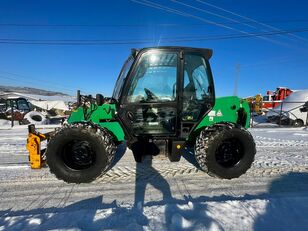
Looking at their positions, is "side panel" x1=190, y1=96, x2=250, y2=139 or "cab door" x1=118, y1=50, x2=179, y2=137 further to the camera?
"side panel" x1=190, y1=96, x2=250, y2=139

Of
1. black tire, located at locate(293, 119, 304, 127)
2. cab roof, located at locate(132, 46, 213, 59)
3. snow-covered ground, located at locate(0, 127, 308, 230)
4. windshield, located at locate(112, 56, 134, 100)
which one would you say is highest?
cab roof, located at locate(132, 46, 213, 59)

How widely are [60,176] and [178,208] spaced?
195 cm

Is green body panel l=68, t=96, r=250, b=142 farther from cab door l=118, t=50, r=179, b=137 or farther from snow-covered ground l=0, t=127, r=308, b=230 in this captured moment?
snow-covered ground l=0, t=127, r=308, b=230

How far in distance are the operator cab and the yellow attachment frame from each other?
148 cm

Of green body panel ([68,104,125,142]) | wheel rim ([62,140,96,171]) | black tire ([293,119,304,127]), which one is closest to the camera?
wheel rim ([62,140,96,171])

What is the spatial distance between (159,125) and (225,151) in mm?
1252

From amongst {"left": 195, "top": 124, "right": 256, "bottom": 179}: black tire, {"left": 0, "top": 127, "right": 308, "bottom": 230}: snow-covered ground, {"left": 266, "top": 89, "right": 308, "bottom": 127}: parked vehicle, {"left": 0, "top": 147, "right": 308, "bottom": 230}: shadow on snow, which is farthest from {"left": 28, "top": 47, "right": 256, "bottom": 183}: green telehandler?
{"left": 266, "top": 89, "right": 308, "bottom": 127}: parked vehicle

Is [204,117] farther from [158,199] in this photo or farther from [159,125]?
[158,199]

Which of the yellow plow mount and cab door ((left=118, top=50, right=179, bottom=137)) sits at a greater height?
cab door ((left=118, top=50, right=179, bottom=137))

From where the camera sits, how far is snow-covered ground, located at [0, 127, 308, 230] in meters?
2.23

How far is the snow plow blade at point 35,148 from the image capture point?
355 cm

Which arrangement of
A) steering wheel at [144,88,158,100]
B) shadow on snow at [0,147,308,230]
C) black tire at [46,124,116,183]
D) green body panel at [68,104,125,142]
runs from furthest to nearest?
green body panel at [68,104,125,142], steering wheel at [144,88,158,100], black tire at [46,124,116,183], shadow on snow at [0,147,308,230]

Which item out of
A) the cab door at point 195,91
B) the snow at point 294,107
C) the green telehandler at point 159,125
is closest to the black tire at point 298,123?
the snow at point 294,107

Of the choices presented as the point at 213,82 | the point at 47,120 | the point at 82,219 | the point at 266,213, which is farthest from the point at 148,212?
the point at 47,120
